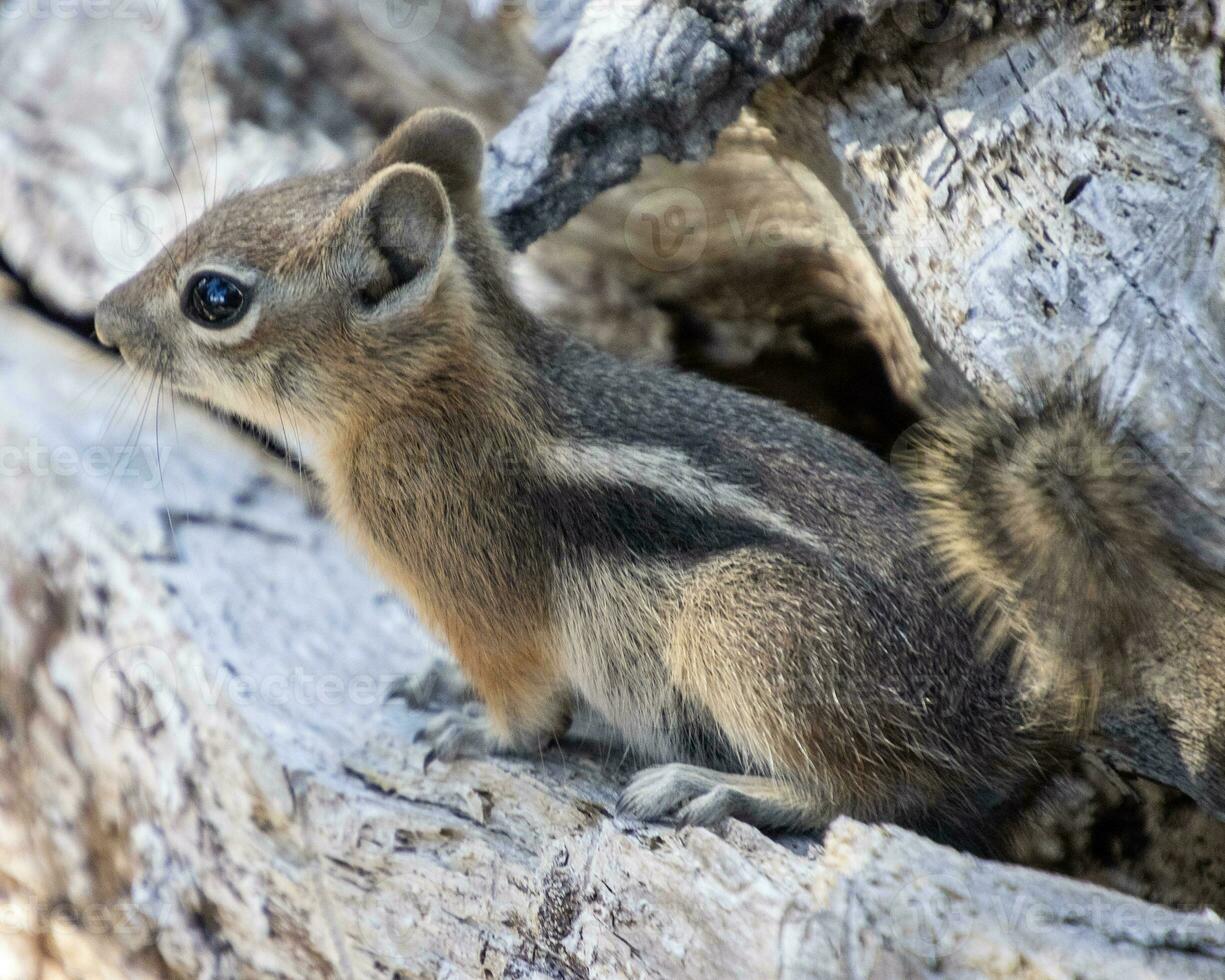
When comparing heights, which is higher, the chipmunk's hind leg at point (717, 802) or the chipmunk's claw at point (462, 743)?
the chipmunk's claw at point (462, 743)

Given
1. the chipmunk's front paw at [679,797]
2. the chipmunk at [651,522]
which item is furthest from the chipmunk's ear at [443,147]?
the chipmunk's front paw at [679,797]

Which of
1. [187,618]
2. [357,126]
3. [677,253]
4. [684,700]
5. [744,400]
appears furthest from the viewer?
[357,126]

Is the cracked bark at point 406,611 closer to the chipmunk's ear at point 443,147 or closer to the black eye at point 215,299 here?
the chipmunk's ear at point 443,147

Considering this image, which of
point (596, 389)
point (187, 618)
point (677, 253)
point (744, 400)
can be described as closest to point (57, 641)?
point (187, 618)

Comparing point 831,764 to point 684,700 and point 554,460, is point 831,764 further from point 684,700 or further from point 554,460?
point 554,460

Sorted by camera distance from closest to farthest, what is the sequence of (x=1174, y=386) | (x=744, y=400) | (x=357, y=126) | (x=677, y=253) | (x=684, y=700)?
(x=1174, y=386), (x=684, y=700), (x=744, y=400), (x=677, y=253), (x=357, y=126)

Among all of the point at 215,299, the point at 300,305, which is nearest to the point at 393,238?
the point at 300,305

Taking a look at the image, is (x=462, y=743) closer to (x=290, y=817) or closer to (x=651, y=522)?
(x=290, y=817)

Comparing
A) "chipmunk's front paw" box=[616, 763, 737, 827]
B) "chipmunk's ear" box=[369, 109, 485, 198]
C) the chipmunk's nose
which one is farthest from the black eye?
"chipmunk's front paw" box=[616, 763, 737, 827]
